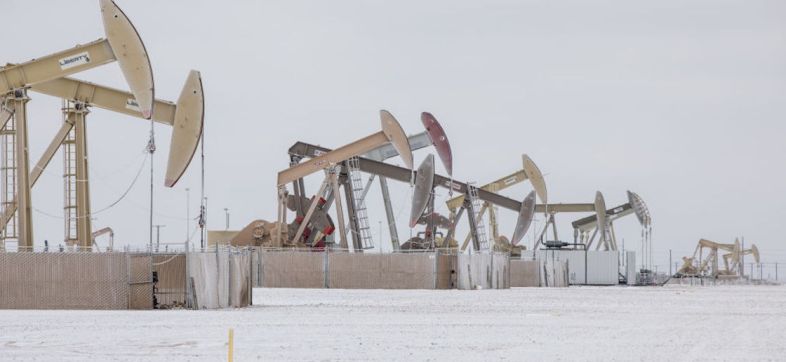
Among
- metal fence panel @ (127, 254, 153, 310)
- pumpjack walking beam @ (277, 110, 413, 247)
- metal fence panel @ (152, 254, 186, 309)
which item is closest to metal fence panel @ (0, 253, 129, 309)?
metal fence panel @ (127, 254, 153, 310)

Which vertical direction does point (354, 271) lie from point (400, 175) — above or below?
below

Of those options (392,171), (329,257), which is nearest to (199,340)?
(329,257)

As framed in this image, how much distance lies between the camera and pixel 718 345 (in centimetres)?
2070

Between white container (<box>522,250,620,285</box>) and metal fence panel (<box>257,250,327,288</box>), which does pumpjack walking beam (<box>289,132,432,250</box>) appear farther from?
white container (<box>522,250,620,285</box>)

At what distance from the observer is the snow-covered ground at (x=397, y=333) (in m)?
18.6

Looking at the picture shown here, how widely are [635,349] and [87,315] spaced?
13.2 metres

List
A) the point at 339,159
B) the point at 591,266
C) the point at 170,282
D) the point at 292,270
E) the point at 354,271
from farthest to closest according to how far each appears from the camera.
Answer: the point at 591,266 < the point at 339,159 < the point at 292,270 < the point at 354,271 < the point at 170,282

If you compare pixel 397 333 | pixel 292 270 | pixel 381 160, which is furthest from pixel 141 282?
pixel 381 160

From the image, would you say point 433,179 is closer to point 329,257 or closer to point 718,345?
point 329,257

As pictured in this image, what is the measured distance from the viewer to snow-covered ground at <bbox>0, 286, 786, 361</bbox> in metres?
18.6

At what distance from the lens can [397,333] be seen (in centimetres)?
2278

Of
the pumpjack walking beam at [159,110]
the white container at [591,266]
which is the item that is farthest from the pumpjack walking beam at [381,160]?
the pumpjack walking beam at [159,110]

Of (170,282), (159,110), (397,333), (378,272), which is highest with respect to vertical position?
(159,110)

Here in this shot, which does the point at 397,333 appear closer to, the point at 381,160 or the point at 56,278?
the point at 56,278
